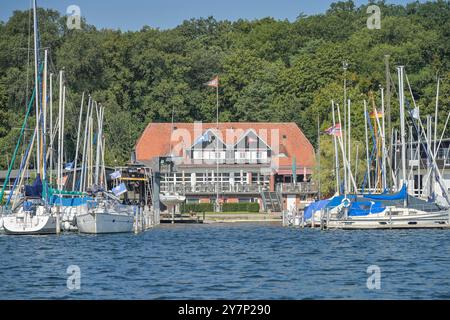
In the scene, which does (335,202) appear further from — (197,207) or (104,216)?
(197,207)

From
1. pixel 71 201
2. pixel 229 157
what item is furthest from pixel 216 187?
pixel 71 201

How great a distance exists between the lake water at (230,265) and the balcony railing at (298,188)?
3594cm

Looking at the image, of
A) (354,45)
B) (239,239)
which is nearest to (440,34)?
(354,45)

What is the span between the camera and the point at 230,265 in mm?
46312

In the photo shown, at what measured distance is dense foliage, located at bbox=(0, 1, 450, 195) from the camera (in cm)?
12175

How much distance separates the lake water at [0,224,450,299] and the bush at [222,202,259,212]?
30.7 metres

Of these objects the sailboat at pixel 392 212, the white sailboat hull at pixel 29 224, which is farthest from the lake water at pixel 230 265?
the sailboat at pixel 392 212

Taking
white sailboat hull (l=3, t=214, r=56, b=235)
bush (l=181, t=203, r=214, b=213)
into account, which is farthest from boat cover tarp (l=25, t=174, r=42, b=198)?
bush (l=181, t=203, r=214, b=213)

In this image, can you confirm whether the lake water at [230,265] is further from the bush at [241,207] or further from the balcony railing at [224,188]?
the balcony railing at [224,188]
